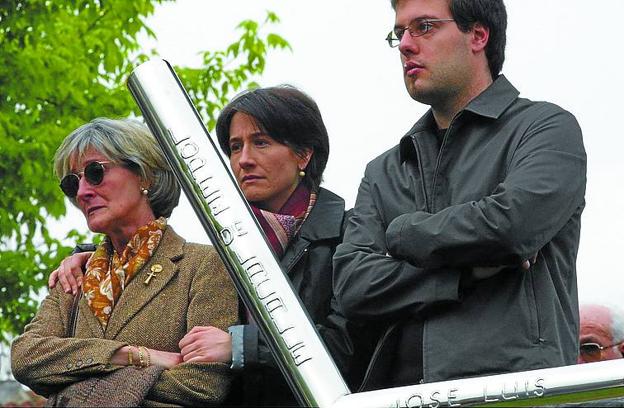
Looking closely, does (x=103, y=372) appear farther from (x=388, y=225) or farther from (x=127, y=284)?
(x=388, y=225)

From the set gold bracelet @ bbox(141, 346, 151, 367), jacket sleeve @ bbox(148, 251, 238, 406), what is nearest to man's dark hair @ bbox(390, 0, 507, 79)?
jacket sleeve @ bbox(148, 251, 238, 406)

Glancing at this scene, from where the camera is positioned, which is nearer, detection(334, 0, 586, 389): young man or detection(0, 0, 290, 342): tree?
detection(334, 0, 586, 389): young man

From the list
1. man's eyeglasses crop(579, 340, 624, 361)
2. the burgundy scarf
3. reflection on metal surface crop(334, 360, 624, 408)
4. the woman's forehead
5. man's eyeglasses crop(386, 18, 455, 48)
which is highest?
the woman's forehead

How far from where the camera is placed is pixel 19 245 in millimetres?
10859

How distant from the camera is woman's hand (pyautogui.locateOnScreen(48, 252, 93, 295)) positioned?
14.1ft

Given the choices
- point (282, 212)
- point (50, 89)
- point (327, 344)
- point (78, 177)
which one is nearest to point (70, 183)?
point (78, 177)

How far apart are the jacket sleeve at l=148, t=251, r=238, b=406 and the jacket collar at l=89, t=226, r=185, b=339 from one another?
0.11m

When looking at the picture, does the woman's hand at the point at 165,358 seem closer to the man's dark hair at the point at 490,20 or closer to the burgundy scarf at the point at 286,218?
the burgundy scarf at the point at 286,218

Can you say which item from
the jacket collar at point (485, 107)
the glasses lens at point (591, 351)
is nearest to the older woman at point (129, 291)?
the jacket collar at point (485, 107)

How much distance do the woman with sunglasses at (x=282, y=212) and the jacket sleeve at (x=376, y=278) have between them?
21cm

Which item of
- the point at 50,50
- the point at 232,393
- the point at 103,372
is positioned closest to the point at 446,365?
the point at 232,393

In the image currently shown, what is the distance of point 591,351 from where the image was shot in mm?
5047

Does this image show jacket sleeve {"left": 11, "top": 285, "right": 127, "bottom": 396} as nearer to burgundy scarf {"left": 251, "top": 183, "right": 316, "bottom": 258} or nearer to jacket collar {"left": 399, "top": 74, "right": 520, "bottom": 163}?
burgundy scarf {"left": 251, "top": 183, "right": 316, "bottom": 258}

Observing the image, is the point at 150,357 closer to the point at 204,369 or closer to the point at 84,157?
the point at 204,369
